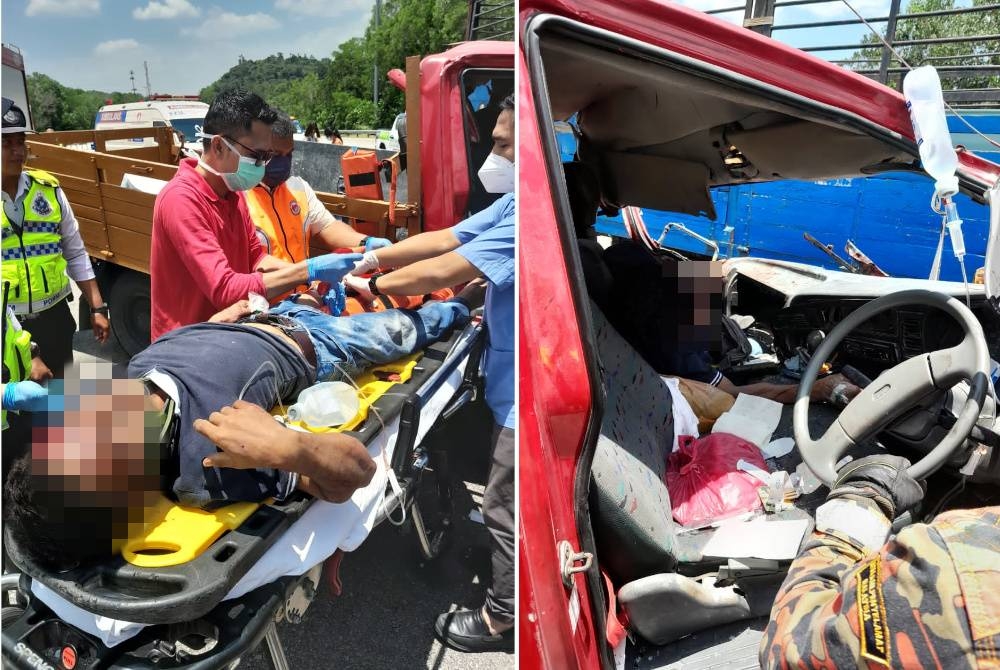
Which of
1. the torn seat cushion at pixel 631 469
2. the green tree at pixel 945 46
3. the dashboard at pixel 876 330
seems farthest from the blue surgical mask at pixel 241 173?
the green tree at pixel 945 46

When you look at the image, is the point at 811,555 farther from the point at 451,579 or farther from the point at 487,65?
the point at 487,65

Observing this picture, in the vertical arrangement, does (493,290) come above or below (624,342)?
above

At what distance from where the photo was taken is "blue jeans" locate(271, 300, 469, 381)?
2.09m

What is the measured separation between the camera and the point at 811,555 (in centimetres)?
127

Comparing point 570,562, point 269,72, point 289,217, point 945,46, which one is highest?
point 945,46

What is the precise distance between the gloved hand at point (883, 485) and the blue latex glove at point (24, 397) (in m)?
1.52

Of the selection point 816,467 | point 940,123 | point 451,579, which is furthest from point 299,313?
point 940,123

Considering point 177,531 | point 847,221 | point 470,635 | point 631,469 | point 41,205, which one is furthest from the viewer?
point 847,221

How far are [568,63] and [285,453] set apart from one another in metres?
1.14

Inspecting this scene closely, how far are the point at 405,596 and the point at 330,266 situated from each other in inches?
45.7

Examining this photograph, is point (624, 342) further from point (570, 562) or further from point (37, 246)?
point (37, 246)

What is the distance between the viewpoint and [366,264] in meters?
2.14

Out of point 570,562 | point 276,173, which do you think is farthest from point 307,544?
point 276,173

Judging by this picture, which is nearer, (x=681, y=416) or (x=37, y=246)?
(x=37, y=246)
